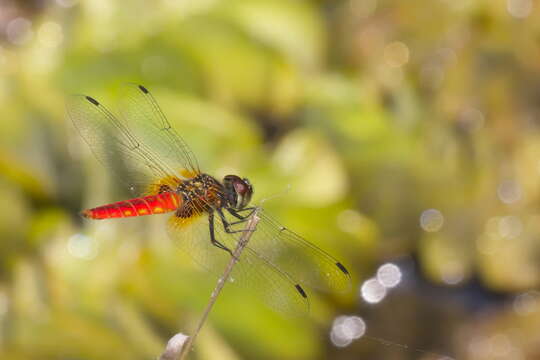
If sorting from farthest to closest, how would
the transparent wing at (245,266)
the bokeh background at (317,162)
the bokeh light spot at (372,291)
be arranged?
1. the bokeh light spot at (372,291)
2. the bokeh background at (317,162)
3. the transparent wing at (245,266)

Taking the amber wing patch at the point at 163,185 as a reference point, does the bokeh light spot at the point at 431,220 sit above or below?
above

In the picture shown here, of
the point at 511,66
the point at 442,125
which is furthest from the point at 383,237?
the point at 511,66

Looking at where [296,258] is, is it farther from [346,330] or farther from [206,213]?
[346,330]

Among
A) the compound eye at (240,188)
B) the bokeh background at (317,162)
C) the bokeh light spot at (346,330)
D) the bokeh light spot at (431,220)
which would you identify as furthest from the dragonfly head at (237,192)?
the bokeh light spot at (431,220)

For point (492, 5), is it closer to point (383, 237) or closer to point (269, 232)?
point (383, 237)

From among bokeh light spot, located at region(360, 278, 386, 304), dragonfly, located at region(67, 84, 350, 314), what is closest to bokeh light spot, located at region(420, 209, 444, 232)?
bokeh light spot, located at region(360, 278, 386, 304)

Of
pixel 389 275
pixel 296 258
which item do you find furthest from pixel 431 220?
pixel 296 258

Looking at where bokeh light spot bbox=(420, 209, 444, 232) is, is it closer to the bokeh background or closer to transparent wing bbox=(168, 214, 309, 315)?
the bokeh background

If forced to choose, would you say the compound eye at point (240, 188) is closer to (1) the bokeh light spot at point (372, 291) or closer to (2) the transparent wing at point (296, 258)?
(2) the transparent wing at point (296, 258)
